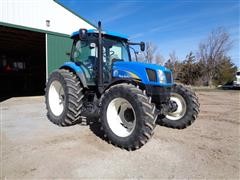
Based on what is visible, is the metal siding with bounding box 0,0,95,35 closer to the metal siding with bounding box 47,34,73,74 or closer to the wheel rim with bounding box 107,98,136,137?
the metal siding with bounding box 47,34,73,74

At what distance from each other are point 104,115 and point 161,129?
166cm

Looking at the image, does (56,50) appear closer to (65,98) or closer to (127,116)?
(65,98)

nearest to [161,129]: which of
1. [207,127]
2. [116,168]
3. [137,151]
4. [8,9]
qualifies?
[207,127]

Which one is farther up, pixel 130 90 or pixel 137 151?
pixel 130 90

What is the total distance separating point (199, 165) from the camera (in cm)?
339

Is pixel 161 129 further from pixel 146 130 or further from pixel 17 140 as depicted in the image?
pixel 17 140

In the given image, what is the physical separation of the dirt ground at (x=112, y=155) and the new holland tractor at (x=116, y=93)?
31 centimetres

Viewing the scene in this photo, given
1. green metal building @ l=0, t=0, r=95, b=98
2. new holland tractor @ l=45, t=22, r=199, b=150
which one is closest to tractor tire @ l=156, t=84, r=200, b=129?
new holland tractor @ l=45, t=22, r=199, b=150

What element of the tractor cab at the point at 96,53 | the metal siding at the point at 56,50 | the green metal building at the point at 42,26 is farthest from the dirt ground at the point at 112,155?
the metal siding at the point at 56,50

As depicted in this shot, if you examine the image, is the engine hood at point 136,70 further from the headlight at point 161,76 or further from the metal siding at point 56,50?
the metal siding at point 56,50

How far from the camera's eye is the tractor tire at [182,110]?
5.26m

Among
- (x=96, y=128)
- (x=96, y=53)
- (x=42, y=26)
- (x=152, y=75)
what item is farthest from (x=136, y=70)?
(x=42, y=26)

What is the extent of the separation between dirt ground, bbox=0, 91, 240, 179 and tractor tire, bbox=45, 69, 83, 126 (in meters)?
0.29

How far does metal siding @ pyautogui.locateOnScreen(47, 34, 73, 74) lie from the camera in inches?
453
